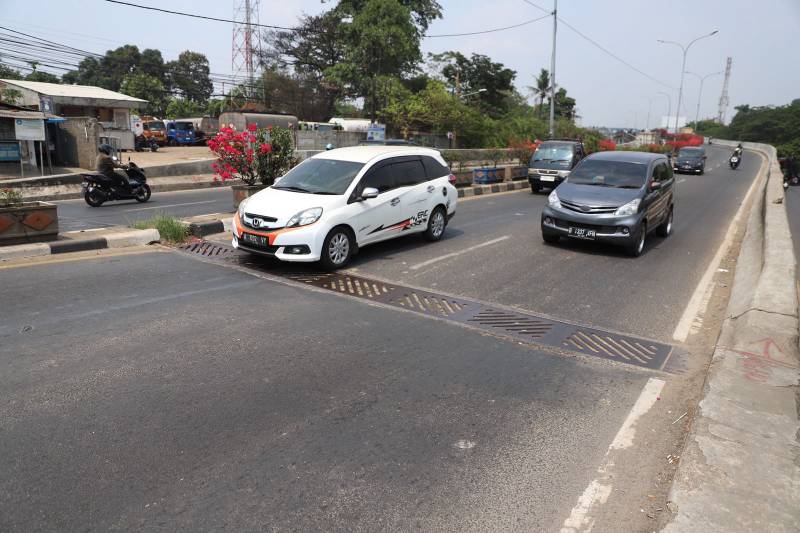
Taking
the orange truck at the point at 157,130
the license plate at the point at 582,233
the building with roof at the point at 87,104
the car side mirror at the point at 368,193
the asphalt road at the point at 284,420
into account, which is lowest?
the asphalt road at the point at 284,420

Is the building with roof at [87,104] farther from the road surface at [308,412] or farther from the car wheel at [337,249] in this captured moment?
the road surface at [308,412]

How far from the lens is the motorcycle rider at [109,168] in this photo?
49.5ft

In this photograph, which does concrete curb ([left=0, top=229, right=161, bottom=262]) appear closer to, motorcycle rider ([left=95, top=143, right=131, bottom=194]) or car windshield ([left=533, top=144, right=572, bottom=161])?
motorcycle rider ([left=95, top=143, right=131, bottom=194])

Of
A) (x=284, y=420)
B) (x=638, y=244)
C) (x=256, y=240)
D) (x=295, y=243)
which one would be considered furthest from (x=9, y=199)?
(x=638, y=244)

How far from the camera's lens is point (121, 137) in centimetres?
3412

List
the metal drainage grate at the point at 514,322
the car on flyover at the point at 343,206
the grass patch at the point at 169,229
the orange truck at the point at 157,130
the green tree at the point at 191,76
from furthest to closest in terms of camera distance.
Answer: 1. the green tree at the point at 191,76
2. the orange truck at the point at 157,130
3. the grass patch at the point at 169,229
4. the car on flyover at the point at 343,206
5. the metal drainage grate at the point at 514,322

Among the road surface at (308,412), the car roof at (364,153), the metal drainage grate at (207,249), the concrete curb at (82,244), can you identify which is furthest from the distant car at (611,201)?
the concrete curb at (82,244)

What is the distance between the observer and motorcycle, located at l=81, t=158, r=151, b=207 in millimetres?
14953

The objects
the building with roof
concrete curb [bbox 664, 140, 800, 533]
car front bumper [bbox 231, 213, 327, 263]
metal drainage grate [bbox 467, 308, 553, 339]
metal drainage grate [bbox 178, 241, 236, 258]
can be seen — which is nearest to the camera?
concrete curb [bbox 664, 140, 800, 533]

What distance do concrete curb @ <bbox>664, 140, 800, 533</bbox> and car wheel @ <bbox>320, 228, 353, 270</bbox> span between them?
16.2 ft

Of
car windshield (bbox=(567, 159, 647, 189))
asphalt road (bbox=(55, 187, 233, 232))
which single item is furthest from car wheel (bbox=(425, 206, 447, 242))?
asphalt road (bbox=(55, 187, 233, 232))

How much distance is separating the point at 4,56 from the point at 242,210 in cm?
4550

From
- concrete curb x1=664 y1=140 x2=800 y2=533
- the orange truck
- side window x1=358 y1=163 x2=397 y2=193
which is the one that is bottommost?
concrete curb x1=664 y1=140 x2=800 y2=533

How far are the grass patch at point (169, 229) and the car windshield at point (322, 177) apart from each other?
79.8 inches
